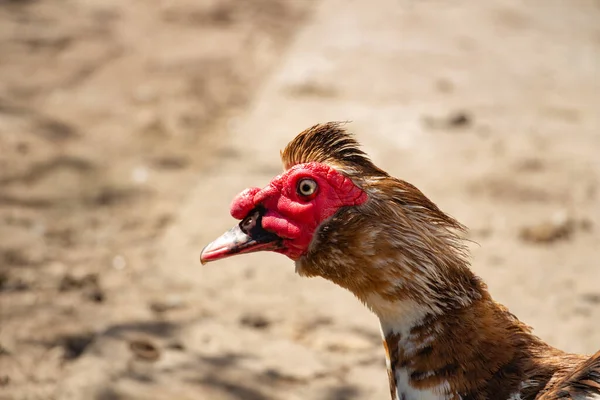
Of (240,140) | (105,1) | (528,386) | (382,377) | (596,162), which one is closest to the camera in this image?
(528,386)

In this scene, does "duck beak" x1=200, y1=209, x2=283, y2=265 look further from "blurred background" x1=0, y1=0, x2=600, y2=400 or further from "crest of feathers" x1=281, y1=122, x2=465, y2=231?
"blurred background" x1=0, y1=0, x2=600, y2=400

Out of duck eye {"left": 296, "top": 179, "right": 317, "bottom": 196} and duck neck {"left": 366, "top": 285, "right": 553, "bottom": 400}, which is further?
duck eye {"left": 296, "top": 179, "right": 317, "bottom": 196}

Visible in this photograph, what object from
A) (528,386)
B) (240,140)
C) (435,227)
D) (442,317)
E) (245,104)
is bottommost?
(528,386)

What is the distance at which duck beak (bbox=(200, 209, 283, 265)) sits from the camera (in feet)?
9.34

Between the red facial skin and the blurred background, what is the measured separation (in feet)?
4.79

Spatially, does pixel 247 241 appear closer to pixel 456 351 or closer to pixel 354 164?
pixel 354 164

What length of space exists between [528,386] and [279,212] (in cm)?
102

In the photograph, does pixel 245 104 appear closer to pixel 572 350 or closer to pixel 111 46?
pixel 111 46

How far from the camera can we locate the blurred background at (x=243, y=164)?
4309mm

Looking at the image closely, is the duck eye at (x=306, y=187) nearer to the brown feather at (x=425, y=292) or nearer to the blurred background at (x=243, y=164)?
the brown feather at (x=425, y=292)

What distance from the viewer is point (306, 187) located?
277 centimetres

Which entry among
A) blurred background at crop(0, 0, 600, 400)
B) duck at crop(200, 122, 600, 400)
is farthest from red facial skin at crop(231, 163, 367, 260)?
blurred background at crop(0, 0, 600, 400)

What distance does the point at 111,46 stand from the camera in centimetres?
851

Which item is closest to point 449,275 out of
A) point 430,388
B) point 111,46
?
point 430,388
